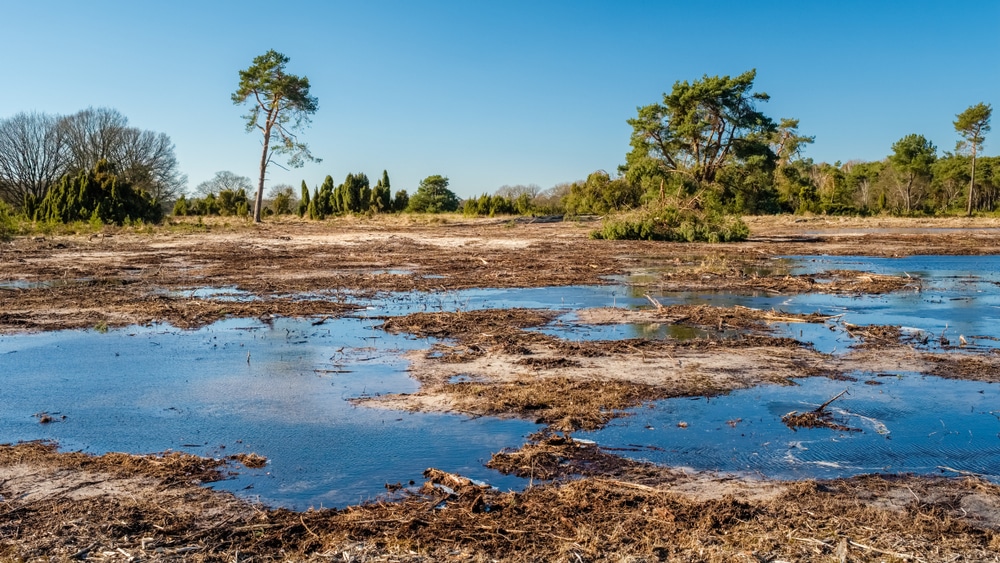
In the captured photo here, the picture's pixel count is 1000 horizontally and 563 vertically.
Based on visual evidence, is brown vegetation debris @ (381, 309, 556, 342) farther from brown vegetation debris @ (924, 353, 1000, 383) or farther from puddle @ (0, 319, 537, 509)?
brown vegetation debris @ (924, 353, 1000, 383)

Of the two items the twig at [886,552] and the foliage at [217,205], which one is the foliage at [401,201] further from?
the twig at [886,552]

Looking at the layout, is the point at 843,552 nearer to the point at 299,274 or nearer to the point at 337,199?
the point at 299,274

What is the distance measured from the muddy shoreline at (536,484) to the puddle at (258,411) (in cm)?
31

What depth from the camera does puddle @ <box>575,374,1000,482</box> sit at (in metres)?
5.05

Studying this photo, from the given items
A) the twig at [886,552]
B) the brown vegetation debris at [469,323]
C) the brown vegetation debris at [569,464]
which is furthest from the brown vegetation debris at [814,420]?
the brown vegetation debris at [469,323]

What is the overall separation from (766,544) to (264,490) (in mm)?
2708

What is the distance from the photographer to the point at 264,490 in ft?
14.9

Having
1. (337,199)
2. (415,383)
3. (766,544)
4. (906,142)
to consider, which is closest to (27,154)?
(337,199)

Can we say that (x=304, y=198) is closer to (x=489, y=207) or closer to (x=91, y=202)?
(x=489, y=207)

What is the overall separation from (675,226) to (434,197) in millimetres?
48405

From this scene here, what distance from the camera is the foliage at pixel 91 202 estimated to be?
3766 cm

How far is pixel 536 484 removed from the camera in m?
4.63

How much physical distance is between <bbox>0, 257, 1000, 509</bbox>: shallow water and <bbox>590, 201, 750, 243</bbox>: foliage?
2093cm

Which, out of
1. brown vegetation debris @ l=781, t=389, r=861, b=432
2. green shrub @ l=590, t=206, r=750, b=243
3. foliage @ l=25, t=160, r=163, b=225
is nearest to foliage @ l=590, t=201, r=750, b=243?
green shrub @ l=590, t=206, r=750, b=243
